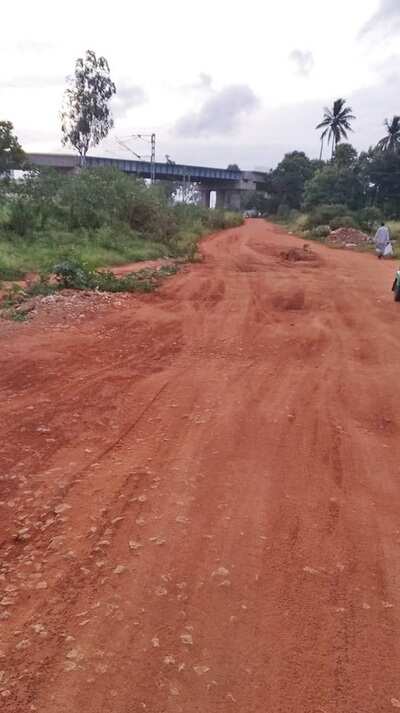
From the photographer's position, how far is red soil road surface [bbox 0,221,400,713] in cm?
225

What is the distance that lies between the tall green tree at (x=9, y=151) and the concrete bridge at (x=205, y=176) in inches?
1021

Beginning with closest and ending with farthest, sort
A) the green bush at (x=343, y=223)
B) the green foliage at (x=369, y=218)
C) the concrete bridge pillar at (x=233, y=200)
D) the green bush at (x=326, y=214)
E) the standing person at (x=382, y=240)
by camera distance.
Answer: the standing person at (x=382, y=240) → the green bush at (x=343, y=223) → the green foliage at (x=369, y=218) → the green bush at (x=326, y=214) → the concrete bridge pillar at (x=233, y=200)

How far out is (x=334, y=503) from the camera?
3.51m

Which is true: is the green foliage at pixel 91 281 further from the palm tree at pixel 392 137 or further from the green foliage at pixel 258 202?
the green foliage at pixel 258 202

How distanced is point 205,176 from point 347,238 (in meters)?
44.1

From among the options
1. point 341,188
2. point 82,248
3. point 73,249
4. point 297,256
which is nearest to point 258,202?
point 341,188

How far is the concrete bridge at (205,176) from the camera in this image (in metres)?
54.6

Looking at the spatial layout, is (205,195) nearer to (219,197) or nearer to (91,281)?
(219,197)

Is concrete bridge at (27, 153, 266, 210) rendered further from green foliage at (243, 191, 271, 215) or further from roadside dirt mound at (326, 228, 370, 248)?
roadside dirt mound at (326, 228, 370, 248)

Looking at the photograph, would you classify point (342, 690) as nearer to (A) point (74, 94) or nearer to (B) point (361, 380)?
(B) point (361, 380)

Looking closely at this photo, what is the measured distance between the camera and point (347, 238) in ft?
88.7

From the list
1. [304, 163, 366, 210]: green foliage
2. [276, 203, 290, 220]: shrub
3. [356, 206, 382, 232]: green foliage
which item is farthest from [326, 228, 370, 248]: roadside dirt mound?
[276, 203, 290, 220]: shrub

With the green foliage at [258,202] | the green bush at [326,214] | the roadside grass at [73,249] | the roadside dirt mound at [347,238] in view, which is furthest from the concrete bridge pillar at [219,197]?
the roadside grass at [73,249]

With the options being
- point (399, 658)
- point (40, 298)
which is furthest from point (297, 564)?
point (40, 298)
